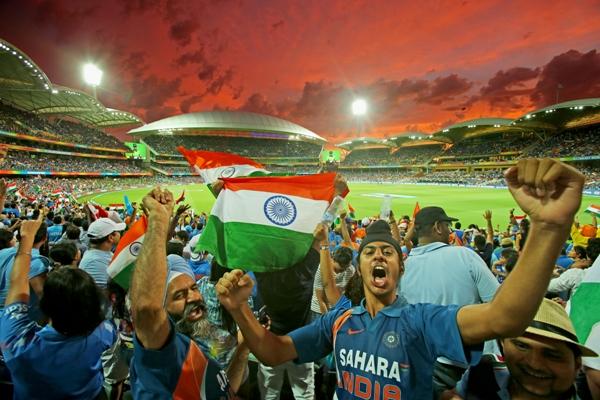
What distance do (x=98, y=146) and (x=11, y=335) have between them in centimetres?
8671

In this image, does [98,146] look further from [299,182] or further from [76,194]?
[299,182]

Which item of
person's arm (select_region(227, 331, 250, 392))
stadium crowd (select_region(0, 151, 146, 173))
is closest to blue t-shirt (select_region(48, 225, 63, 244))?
person's arm (select_region(227, 331, 250, 392))

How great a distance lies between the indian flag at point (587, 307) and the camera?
205cm

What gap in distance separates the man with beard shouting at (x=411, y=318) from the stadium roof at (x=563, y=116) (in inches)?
2570

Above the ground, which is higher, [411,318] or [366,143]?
[366,143]

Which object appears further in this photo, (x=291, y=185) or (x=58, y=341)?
(x=291, y=185)

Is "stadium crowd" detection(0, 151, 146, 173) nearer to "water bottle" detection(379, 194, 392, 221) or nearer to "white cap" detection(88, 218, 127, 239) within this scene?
"white cap" detection(88, 218, 127, 239)

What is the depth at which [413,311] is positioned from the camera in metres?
1.86

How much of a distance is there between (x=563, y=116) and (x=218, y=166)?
70637 mm

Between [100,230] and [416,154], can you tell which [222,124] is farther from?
[100,230]

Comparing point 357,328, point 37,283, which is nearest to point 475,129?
point 357,328

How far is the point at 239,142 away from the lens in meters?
119

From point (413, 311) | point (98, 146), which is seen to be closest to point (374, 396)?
point (413, 311)

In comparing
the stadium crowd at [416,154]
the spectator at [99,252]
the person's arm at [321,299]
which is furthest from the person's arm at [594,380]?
the stadium crowd at [416,154]
